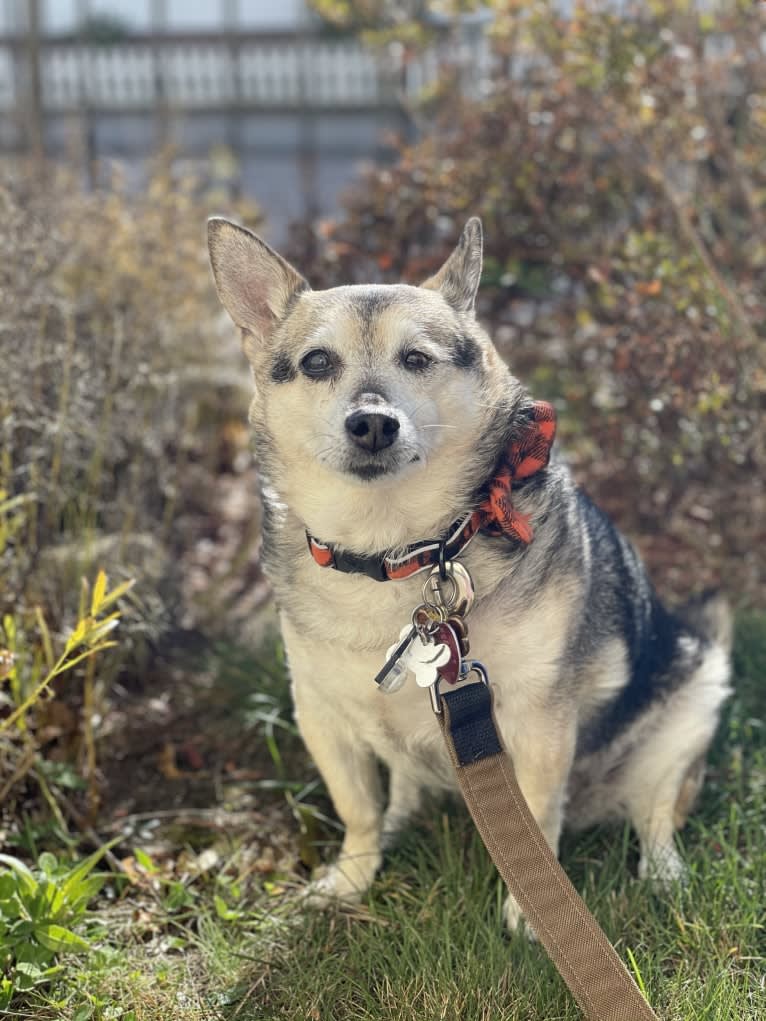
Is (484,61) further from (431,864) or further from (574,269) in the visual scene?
(431,864)

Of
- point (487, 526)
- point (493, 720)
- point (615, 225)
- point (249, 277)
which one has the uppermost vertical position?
point (249, 277)

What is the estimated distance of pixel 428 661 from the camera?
6.66ft

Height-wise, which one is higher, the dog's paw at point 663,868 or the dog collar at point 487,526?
the dog collar at point 487,526

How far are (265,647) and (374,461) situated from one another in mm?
1727

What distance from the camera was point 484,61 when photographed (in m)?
6.55

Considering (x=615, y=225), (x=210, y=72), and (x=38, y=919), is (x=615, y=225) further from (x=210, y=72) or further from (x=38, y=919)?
(x=210, y=72)

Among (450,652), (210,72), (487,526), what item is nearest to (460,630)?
(450,652)

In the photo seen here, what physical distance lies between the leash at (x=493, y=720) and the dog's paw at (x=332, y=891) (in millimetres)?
688

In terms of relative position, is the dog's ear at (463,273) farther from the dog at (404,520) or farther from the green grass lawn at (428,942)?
the green grass lawn at (428,942)

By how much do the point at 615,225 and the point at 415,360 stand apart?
2489 millimetres

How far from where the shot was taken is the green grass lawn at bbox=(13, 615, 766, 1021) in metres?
2.15

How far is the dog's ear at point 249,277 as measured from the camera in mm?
2359

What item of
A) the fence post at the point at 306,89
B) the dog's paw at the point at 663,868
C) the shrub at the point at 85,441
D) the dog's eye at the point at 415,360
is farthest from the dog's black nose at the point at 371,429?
the fence post at the point at 306,89

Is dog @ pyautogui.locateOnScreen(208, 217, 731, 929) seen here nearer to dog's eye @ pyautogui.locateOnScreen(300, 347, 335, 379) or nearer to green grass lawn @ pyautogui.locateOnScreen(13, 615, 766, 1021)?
dog's eye @ pyautogui.locateOnScreen(300, 347, 335, 379)
